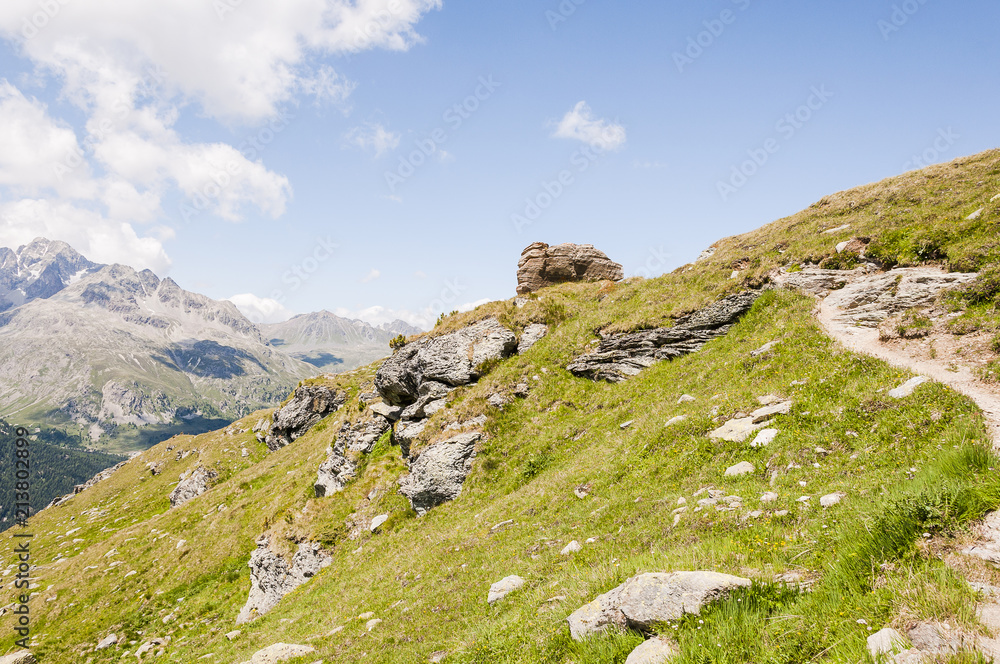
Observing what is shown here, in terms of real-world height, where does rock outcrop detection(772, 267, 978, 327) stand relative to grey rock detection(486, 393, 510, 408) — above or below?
below

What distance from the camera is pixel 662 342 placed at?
2636cm

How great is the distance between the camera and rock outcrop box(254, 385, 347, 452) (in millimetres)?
60438

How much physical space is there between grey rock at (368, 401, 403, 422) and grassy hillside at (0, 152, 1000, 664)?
126 inches

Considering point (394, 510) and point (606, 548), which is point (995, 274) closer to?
point (606, 548)

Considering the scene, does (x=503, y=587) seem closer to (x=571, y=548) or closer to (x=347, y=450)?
(x=571, y=548)

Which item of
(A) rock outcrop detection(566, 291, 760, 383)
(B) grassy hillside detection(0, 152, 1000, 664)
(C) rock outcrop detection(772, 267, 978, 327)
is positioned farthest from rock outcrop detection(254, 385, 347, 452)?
(C) rock outcrop detection(772, 267, 978, 327)

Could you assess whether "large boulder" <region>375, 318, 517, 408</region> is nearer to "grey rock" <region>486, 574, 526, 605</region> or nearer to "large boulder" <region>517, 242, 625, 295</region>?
"large boulder" <region>517, 242, 625, 295</region>

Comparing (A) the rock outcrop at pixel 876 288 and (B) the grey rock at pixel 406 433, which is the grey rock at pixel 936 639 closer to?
(A) the rock outcrop at pixel 876 288

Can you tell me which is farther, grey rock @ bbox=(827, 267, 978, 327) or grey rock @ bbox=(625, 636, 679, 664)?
grey rock @ bbox=(827, 267, 978, 327)

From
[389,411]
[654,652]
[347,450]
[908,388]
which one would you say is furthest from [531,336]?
[654,652]

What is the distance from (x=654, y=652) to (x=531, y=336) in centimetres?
2657

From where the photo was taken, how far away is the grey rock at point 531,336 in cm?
3186

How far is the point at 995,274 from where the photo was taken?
54.7 feet

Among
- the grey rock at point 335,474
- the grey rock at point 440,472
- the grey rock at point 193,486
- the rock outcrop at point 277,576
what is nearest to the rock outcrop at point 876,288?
the grey rock at point 440,472
